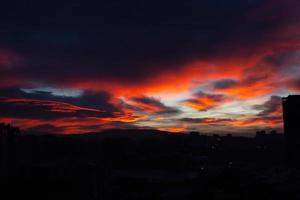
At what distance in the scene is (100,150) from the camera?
6288 cm

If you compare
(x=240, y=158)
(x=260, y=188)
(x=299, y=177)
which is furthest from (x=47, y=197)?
(x=240, y=158)

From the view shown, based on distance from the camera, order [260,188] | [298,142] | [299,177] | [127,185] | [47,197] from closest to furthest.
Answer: [47,197], [260,188], [127,185], [299,177], [298,142]

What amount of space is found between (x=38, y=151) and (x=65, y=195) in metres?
29.5

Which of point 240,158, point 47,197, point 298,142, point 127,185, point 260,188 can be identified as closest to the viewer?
point 47,197

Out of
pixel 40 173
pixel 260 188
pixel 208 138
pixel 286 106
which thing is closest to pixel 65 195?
pixel 40 173

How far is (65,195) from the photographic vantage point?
70.6 feet

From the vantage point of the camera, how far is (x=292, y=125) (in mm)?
51500

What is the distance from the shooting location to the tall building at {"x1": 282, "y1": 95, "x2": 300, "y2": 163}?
159 feet

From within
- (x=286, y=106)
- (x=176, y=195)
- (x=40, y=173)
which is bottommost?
(x=176, y=195)

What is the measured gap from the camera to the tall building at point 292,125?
48.6 meters

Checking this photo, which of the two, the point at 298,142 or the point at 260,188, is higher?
the point at 298,142

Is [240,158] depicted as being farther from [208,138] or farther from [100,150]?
[208,138]

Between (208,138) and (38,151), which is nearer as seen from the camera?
(38,151)

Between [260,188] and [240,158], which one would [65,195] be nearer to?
[260,188]
